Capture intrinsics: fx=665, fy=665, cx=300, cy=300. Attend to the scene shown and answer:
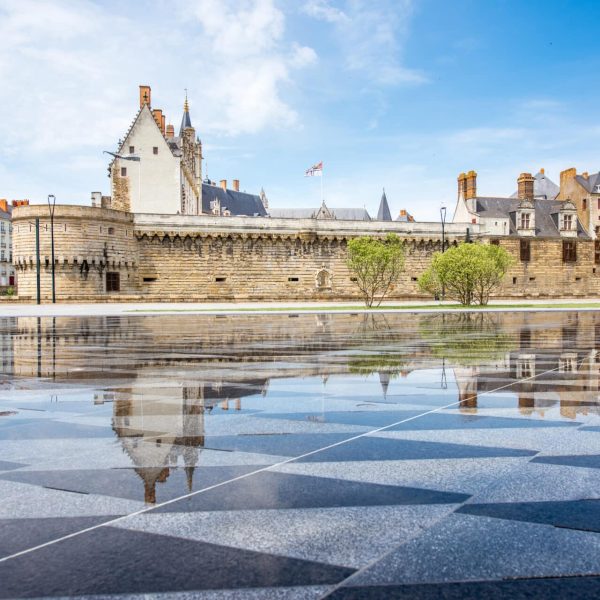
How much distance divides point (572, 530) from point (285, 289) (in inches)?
2024

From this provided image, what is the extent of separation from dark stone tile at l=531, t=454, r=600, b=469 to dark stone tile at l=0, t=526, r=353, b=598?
85.4 inches

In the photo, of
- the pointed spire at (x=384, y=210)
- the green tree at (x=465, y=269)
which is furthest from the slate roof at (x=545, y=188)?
the green tree at (x=465, y=269)

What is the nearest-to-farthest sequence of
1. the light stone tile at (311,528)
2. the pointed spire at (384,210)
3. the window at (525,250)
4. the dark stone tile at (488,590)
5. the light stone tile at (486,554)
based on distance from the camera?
the dark stone tile at (488,590)
the light stone tile at (486,554)
the light stone tile at (311,528)
the window at (525,250)
the pointed spire at (384,210)

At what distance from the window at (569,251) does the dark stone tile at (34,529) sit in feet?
213

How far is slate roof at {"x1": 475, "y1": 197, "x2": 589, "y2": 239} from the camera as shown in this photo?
202 feet

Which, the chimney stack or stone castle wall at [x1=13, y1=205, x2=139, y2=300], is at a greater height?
the chimney stack

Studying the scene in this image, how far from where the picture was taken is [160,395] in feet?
23.4

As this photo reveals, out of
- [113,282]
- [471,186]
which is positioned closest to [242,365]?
[113,282]

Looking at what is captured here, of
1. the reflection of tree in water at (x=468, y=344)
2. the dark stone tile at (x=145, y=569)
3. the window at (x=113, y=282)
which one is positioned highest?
the window at (x=113, y=282)

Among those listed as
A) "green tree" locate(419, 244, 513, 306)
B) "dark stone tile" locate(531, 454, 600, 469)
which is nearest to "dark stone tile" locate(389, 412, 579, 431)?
"dark stone tile" locate(531, 454, 600, 469)

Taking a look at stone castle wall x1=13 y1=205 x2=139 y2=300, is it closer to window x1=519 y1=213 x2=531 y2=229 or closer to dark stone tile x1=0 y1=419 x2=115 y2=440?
window x1=519 y1=213 x2=531 y2=229

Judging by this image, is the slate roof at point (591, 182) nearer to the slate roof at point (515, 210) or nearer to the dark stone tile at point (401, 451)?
the slate roof at point (515, 210)

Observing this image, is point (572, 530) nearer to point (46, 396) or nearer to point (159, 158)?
point (46, 396)

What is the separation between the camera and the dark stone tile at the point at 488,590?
2.55m
